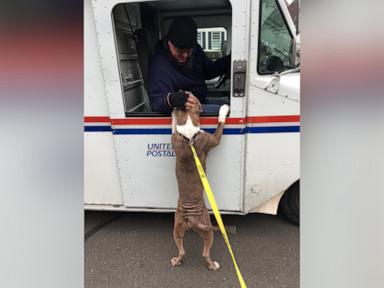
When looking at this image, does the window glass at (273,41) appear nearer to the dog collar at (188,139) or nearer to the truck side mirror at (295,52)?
the truck side mirror at (295,52)

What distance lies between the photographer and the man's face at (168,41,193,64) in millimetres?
2742

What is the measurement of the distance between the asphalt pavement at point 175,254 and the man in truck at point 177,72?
1.14 meters

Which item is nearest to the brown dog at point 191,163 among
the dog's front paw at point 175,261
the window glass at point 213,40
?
the dog's front paw at point 175,261

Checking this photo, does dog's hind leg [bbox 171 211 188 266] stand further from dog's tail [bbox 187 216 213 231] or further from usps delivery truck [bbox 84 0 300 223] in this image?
usps delivery truck [bbox 84 0 300 223]

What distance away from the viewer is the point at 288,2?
2.70 m

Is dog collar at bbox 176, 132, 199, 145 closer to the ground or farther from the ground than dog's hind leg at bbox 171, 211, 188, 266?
farther from the ground

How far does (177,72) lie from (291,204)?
146 cm

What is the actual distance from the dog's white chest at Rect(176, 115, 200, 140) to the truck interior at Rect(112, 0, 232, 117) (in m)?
0.35

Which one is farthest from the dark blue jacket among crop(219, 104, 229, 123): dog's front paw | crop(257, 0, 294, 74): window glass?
crop(257, 0, 294, 74): window glass

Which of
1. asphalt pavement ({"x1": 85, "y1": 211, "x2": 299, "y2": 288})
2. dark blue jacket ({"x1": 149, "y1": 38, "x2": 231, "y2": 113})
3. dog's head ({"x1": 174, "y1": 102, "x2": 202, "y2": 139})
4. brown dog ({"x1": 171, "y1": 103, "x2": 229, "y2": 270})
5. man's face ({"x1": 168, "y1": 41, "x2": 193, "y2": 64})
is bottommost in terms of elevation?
asphalt pavement ({"x1": 85, "y1": 211, "x2": 299, "y2": 288})

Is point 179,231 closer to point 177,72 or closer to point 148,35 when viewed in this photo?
point 177,72
